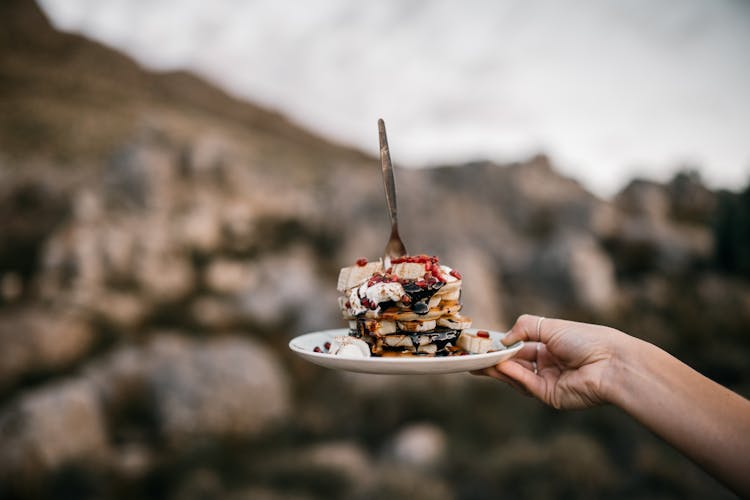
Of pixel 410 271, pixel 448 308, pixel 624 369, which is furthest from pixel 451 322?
pixel 624 369

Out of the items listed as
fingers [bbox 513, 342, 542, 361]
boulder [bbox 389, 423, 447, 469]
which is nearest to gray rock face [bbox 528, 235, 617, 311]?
boulder [bbox 389, 423, 447, 469]

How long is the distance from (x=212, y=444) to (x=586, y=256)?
10.2 m

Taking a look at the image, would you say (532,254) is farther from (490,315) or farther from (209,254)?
(209,254)

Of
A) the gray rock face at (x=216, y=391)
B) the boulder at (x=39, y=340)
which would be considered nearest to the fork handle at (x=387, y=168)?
the gray rock face at (x=216, y=391)

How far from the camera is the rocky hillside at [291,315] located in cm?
615

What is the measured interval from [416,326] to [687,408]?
1002 mm

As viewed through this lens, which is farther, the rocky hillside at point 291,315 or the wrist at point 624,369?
the rocky hillside at point 291,315

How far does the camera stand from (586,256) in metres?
12.8

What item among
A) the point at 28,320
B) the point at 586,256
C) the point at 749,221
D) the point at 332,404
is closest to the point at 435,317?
the point at 332,404

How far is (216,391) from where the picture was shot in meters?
7.45

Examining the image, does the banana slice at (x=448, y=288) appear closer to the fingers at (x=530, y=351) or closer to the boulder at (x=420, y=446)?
the fingers at (x=530, y=351)

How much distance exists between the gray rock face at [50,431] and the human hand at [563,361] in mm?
6531

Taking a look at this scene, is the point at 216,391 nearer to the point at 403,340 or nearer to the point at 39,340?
the point at 39,340

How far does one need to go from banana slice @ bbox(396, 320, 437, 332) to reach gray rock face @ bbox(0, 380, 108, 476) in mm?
6405
